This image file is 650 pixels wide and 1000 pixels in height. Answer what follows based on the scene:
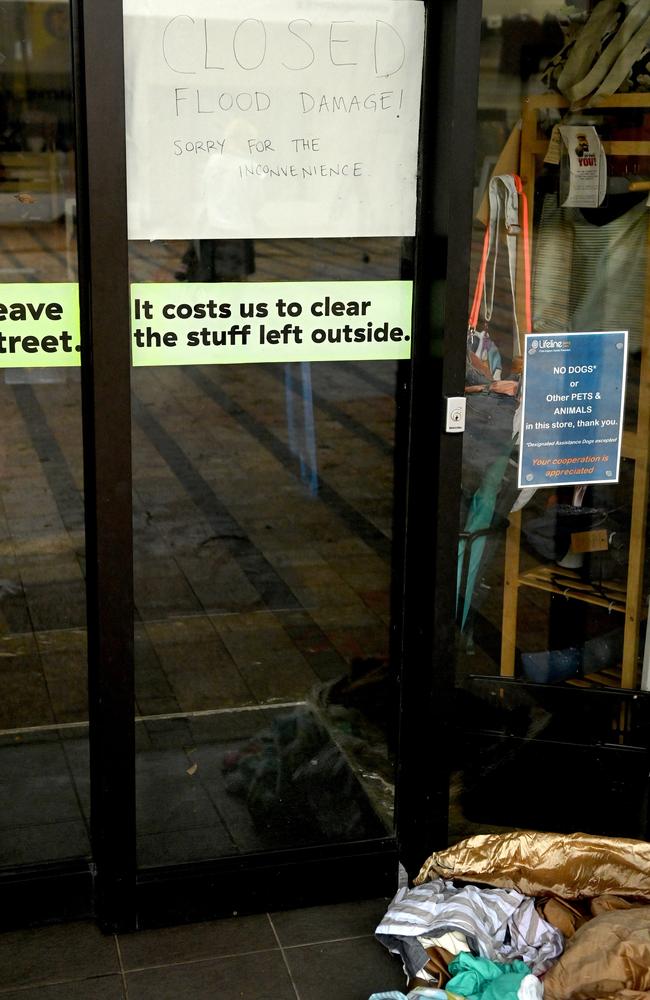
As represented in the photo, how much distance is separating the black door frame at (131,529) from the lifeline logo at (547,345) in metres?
0.42

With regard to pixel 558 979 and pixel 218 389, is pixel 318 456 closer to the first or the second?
pixel 218 389

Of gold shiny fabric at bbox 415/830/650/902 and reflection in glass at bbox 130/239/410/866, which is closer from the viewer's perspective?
gold shiny fabric at bbox 415/830/650/902

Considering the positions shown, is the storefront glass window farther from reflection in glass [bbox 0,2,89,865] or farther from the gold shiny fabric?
reflection in glass [bbox 0,2,89,865]

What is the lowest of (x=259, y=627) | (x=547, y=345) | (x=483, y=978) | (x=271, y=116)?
(x=483, y=978)

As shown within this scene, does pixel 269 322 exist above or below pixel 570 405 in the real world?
above

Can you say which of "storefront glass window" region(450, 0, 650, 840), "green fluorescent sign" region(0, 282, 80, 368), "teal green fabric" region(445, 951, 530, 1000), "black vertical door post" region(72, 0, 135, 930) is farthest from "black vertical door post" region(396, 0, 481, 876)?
"green fluorescent sign" region(0, 282, 80, 368)

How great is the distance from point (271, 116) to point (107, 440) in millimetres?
920

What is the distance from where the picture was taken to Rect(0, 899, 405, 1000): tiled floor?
3.12 m

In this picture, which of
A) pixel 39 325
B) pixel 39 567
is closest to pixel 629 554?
pixel 39 325

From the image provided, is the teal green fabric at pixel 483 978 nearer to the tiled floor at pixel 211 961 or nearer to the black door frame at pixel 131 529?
the tiled floor at pixel 211 961

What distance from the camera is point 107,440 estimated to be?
10.2ft

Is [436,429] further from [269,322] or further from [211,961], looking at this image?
[211,961]

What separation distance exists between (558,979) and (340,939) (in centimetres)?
64

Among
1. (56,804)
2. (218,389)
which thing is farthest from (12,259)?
(218,389)
